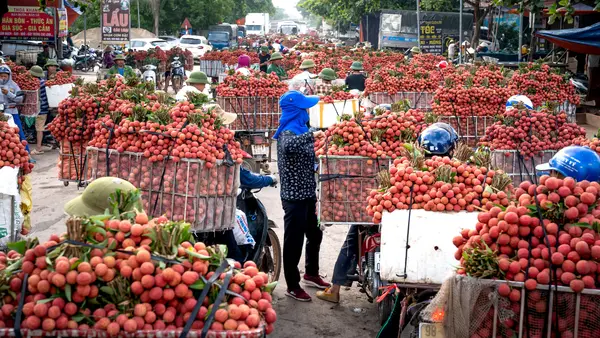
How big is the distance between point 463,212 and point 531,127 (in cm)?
346

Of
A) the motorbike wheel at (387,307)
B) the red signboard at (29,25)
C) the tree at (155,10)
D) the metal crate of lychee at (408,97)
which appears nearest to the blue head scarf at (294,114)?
the motorbike wheel at (387,307)

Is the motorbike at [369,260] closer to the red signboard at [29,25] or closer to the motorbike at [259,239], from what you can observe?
the motorbike at [259,239]

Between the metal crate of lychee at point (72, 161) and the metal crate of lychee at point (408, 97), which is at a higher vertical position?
the metal crate of lychee at point (408, 97)

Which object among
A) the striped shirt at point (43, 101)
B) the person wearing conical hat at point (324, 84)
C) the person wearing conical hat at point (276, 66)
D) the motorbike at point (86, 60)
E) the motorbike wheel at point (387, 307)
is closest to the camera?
the motorbike wheel at point (387, 307)

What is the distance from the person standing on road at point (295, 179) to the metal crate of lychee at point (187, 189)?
104cm

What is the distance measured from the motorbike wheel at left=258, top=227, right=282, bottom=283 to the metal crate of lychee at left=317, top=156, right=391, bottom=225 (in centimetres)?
75

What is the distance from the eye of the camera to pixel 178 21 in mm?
69500

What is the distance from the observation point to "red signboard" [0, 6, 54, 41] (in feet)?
84.1

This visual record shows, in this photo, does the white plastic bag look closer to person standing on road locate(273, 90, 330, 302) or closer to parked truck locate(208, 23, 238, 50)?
person standing on road locate(273, 90, 330, 302)

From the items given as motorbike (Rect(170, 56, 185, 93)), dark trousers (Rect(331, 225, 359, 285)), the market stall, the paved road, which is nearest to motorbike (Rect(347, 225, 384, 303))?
dark trousers (Rect(331, 225, 359, 285))

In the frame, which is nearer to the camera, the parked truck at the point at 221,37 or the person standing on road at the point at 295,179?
Answer: the person standing on road at the point at 295,179

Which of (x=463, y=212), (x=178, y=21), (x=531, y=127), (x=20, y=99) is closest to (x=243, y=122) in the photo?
(x=20, y=99)

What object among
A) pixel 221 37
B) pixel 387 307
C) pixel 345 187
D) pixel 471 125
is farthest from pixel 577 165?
pixel 221 37

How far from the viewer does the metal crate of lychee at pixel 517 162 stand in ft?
28.3
